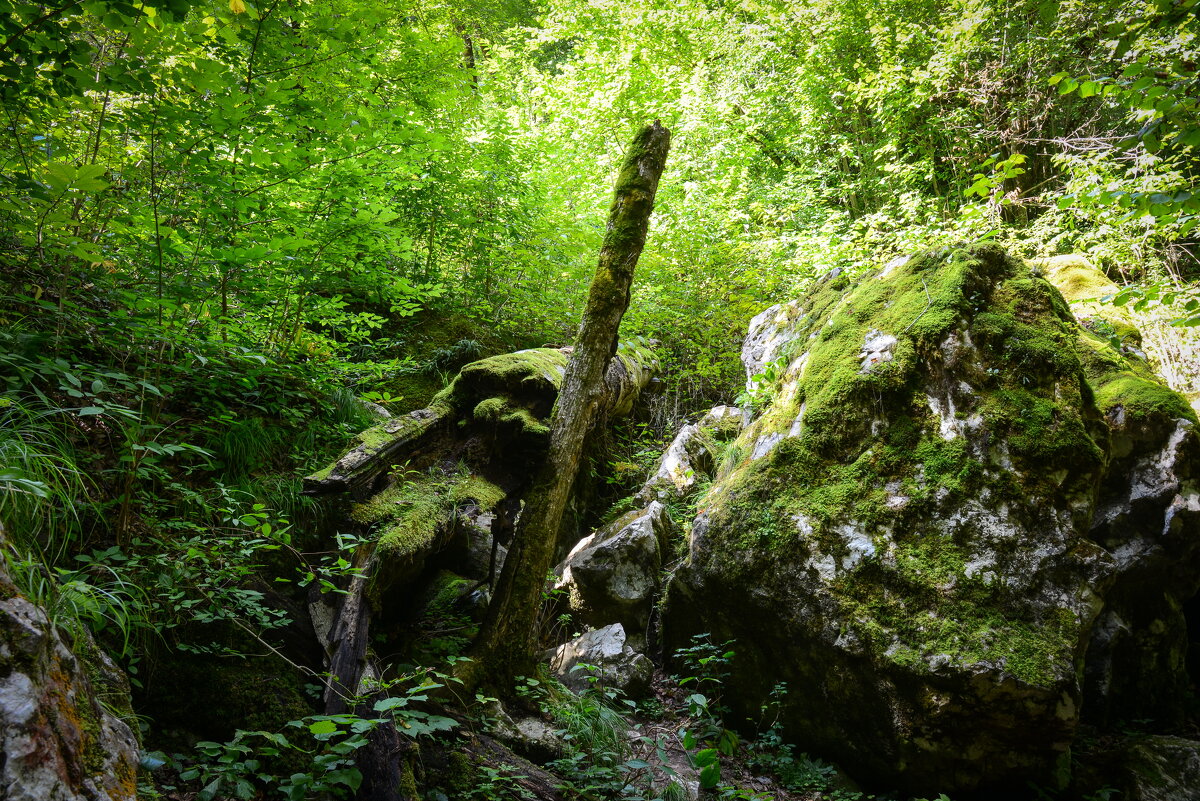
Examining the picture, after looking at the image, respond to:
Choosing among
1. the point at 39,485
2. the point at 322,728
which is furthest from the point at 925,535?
the point at 39,485

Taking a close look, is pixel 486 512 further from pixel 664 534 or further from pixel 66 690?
pixel 66 690

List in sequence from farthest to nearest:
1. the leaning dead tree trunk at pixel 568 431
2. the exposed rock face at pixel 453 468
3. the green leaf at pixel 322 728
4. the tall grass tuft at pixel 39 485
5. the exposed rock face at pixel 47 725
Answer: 1. the leaning dead tree trunk at pixel 568 431
2. the exposed rock face at pixel 453 468
3. the tall grass tuft at pixel 39 485
4. the green leaf at pixel 322 728
5. the exposed rock face at pixel 47 725

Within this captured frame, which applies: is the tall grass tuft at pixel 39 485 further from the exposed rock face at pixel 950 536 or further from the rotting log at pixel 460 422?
the exposed rock face at pixel 950 536

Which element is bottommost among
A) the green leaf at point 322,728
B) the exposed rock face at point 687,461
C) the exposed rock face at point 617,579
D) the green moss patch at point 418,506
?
the exposed rock face at point 617,579

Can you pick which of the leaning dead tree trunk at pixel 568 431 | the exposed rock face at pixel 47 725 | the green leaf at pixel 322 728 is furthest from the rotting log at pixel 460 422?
the exposed rock face at pixel 47 725

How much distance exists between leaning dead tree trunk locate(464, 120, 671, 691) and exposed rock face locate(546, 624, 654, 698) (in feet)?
2.52

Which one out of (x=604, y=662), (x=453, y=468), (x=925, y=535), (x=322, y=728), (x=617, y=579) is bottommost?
(x=604, y=662)

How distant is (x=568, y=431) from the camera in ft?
13.8

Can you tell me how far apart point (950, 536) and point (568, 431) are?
2.85 meters

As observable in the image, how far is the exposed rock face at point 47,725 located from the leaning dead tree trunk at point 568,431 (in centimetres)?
219

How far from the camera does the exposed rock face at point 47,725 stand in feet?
3.89

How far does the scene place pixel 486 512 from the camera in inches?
171

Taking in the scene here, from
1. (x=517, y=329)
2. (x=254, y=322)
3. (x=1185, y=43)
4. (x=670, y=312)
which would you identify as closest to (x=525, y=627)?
→ (x=254, y=322)

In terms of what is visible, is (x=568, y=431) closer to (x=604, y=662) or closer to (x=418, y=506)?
(x=418, y=506)
